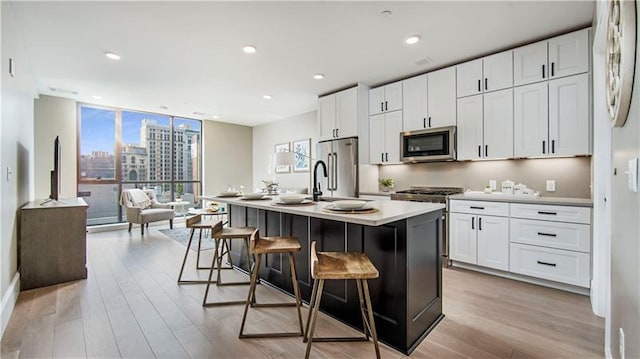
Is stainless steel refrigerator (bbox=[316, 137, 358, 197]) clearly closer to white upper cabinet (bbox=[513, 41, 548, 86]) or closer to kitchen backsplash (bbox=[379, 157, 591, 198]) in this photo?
kitchen backsplash (bbox=[379, 157, 591, 198])

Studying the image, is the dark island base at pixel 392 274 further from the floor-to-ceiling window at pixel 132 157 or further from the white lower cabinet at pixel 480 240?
the floor-to-ceiling window at pixel 132 157

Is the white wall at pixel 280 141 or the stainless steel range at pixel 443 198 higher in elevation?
the white wall at pixel 280 141

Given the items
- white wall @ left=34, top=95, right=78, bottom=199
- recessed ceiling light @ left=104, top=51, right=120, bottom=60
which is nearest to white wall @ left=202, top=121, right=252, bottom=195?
white wall @ left=34, top=95, right=78, bottom=199

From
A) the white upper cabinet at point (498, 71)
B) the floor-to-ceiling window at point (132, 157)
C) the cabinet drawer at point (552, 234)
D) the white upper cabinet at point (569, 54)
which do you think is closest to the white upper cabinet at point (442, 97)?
the white upper cabinet at point (498, 71)

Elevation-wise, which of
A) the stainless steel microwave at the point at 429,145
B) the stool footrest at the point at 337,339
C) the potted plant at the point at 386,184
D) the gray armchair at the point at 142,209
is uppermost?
the stainless steel microwave at the point at 429,145

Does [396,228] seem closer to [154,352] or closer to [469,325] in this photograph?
[469,325]

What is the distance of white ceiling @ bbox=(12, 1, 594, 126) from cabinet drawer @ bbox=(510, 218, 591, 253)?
1970 millimetres

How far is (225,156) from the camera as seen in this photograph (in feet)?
24.9

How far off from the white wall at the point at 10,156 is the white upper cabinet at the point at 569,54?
5.03 metres

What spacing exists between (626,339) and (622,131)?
0.90 m

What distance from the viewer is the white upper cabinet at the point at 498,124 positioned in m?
3.18

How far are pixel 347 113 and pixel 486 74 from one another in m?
2.03

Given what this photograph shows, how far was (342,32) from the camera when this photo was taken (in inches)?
112

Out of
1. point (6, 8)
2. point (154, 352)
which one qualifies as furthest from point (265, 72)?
point (154, 352)
